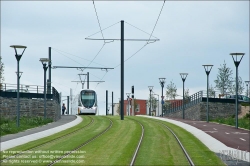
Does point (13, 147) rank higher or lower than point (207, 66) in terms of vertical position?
lower

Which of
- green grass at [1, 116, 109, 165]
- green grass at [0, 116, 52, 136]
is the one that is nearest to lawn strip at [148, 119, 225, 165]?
green grass at [1, 116, 109, 165]

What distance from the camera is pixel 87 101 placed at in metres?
63.0

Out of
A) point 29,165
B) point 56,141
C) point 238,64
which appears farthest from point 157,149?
point 238,64

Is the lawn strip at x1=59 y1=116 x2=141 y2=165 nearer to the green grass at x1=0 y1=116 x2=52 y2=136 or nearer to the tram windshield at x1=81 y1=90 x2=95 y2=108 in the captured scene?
the green grass at x1=0 y1=116 x2=52 y2=136

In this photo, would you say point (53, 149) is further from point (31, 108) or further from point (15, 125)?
point (31, 108)

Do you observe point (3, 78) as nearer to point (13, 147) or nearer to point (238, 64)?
point (238, 64)

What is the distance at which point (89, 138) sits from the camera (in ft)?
94.6

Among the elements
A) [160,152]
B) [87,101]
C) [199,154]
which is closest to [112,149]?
[160,152]

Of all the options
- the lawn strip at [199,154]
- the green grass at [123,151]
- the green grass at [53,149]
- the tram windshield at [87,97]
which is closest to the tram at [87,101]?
the tram windshield at [87,97]

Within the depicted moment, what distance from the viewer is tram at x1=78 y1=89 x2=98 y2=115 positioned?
6256 cm

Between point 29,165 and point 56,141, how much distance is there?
30.6 feet

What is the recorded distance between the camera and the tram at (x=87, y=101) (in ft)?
205

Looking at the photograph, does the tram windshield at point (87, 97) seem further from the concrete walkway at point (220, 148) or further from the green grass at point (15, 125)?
the concrete walkway at point (220, 148)

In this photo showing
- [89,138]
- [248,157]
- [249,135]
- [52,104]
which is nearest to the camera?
[248,157]
